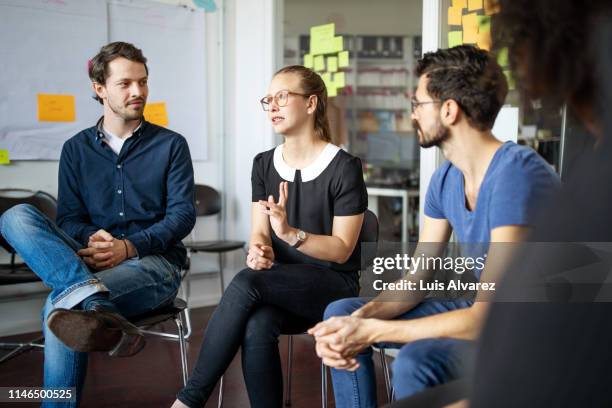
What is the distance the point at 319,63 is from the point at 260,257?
2.01 meters

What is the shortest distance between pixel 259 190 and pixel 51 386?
3.03ft

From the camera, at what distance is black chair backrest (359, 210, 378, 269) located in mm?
2193

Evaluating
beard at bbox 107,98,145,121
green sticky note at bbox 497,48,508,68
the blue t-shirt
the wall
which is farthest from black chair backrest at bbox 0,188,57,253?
the wall

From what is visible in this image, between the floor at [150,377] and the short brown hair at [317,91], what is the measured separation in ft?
3.52

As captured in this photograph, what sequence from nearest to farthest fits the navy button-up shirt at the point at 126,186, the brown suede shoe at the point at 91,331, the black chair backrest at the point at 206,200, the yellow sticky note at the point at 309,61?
1. the brown suede shoe at the point at 91,331
2. the navy button-up shirt at the point at 126,186
3. the yellow sticky note at the point at 309,61
4. the black chair backrest at the point at 206,200

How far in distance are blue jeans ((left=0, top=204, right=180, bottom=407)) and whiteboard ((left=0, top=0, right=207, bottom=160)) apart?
1.53 metres

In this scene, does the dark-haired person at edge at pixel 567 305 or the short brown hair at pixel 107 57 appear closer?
the dark-haired person at edge at pixel 567 305

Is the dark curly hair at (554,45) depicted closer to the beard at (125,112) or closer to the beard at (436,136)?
the beard at (436,136)

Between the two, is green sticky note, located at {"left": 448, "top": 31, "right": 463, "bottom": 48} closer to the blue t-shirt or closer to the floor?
the blue t-shirt

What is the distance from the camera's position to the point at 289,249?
2.12 m

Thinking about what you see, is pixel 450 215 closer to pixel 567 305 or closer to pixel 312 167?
pixel 312 167

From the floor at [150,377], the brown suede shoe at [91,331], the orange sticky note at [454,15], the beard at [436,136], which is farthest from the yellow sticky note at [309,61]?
the brown suede shoe at [91,331]

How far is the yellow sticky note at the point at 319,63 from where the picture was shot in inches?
144

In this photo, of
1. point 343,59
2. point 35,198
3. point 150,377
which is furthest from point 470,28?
point 35,198
